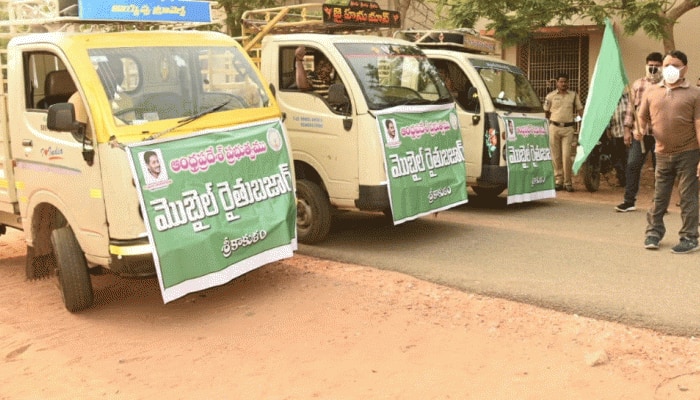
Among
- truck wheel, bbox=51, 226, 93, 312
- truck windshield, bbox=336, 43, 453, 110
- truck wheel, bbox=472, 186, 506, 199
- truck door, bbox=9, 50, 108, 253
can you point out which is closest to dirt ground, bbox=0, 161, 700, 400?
truck wheel, bbox=51, 226, 93, 312

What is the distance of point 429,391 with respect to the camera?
4324 millimetres

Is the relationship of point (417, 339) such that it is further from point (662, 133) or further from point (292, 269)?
point (662, 133)

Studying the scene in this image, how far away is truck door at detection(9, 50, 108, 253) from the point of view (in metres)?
5.53

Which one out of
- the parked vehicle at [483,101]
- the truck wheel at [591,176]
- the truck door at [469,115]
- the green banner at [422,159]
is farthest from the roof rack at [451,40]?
the truck wheel at [591,176]

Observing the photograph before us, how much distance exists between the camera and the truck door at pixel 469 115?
31.3ft

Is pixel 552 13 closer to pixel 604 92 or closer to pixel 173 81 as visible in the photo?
pixel 604 92

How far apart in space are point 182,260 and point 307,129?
281 cm

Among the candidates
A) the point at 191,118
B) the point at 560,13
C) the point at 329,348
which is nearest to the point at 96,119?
the point at 191,118

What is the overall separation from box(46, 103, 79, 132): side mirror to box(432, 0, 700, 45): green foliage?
26.0 feet

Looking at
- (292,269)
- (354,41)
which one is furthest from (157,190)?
(354,41)

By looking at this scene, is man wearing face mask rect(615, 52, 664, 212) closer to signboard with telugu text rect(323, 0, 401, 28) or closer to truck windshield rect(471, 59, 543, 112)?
truck windshield rect(471, 59, 543, 112)

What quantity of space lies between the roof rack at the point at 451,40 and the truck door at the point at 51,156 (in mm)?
5325

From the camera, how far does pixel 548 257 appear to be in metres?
7.13

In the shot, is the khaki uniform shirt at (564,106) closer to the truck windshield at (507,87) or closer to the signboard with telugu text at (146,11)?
the truck windshield at (507,87)
